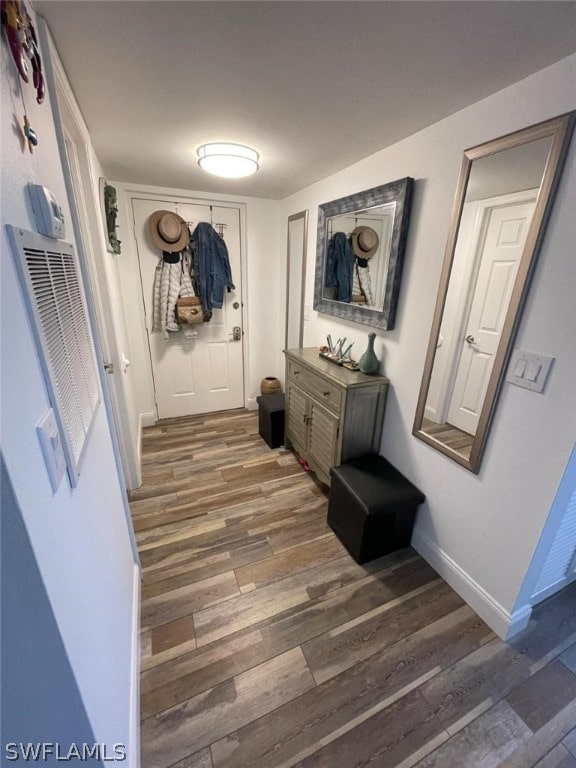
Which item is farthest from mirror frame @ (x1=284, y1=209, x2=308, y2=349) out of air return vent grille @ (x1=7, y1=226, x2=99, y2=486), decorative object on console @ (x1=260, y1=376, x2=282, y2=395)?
air return vent grille @ (x1=7, y1=226, x2=99, y2=486)

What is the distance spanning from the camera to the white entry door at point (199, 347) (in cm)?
279

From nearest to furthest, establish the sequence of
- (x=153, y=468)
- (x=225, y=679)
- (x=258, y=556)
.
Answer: (x=225, y=679) < (x=258, y=556) < (x=153, y=468)

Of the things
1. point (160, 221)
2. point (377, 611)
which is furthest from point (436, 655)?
point (160, 221)

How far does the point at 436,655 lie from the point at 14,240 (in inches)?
77.0

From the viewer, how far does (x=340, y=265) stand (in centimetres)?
223

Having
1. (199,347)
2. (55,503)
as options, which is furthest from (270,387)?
(55,503)

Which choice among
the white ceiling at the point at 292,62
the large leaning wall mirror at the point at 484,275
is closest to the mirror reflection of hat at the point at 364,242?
the white ceiling at the point at 292,62

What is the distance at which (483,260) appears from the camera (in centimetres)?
131

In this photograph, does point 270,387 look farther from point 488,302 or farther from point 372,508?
point 488,302

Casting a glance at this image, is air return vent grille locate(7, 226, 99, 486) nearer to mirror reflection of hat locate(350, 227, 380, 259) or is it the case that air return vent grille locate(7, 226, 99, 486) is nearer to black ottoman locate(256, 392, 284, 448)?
mirror reflection of hat locate(350, 227, 380, 259)

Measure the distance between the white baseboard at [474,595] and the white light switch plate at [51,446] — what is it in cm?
178

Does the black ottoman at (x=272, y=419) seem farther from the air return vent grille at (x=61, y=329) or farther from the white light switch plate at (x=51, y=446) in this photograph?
the white light switch plate at (x=51, y=446)

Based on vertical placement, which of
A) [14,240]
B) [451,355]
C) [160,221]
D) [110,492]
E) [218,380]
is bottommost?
[218,380]

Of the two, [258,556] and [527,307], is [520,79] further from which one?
[258,556]
